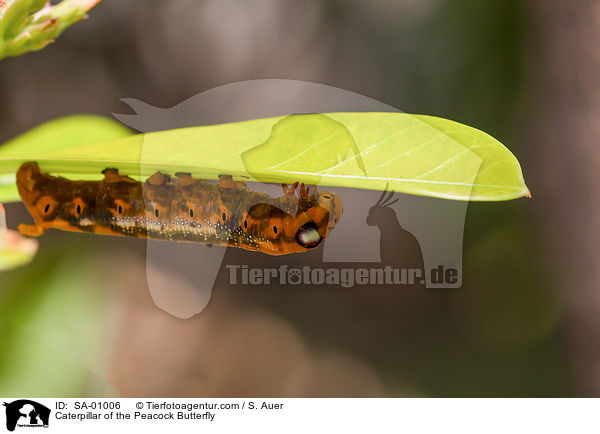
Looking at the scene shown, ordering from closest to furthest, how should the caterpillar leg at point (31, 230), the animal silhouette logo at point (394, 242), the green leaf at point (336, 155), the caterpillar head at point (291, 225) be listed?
the green leaf at point (336, 155)
the caterpillar head at point (291, 225)
the caterpillar leg at point (31, 230)
the animal silhouette logo at point (394, 242)

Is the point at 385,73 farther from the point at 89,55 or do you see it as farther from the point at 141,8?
the point at 89,55

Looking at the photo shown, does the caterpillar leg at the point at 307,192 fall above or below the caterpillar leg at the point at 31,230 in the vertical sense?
above

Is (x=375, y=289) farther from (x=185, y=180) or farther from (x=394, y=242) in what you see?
(x=185, y=180)

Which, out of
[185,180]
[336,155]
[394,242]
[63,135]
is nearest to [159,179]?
[185,180]

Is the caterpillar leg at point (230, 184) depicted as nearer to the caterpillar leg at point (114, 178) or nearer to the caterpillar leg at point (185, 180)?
the caterpillar leg at point (185, 180)

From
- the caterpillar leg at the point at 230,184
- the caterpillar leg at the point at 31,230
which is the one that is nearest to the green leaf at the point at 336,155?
the caterpillar leg at the point at 230,184
